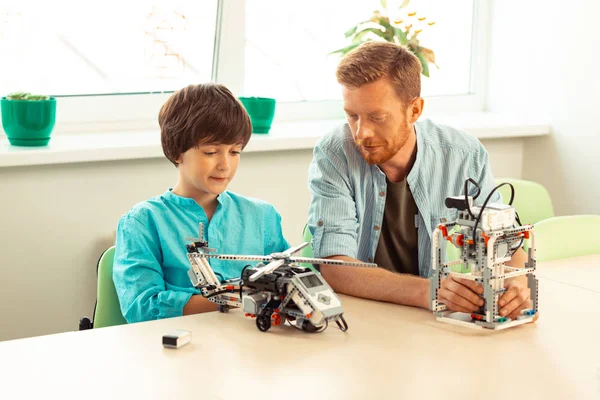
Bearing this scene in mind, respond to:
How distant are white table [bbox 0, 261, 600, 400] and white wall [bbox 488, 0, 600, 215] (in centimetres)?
181

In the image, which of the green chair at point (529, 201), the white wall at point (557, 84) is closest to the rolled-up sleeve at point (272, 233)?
the green chair at point (529, 201)

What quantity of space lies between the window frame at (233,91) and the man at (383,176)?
44.3 inches

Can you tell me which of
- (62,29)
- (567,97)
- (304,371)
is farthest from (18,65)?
(567,97)

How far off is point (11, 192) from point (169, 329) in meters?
1.17

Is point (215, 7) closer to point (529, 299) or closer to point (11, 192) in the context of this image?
point (11, 192)

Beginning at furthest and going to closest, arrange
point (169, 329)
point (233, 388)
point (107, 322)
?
point (107, 322), point (169, 329), point (233, 388)

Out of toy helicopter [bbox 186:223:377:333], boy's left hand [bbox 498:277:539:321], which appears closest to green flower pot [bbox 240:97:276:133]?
toy helicopter [bbox 186:223:377:333]

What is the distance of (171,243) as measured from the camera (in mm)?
1969

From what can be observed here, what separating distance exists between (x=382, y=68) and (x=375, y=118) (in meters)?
0.12

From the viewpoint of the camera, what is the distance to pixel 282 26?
11.2 ft

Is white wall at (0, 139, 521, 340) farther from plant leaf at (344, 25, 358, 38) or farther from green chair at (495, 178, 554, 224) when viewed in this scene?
green chair at (495, 178, 554, 224)

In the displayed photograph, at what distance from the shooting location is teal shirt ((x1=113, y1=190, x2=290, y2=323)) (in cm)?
184

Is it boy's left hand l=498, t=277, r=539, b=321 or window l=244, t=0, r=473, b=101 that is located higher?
window l=244, t=0, r=473, b=101

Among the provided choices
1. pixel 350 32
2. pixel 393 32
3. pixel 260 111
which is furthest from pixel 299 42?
pixel 260 111
